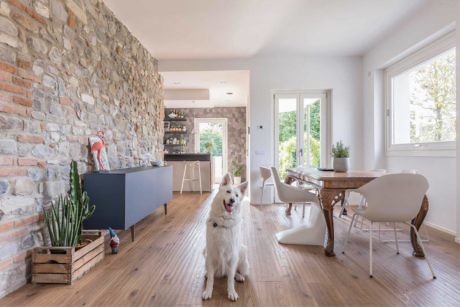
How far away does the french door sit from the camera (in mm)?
5246

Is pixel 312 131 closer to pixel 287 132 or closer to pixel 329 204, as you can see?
pixel 287 132

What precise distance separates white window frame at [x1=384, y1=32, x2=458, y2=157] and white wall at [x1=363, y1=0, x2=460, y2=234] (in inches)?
3.2

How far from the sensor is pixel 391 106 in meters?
4.43

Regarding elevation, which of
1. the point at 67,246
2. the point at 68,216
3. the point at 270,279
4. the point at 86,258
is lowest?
the point at 270,279

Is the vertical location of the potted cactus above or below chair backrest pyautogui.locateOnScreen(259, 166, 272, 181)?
below

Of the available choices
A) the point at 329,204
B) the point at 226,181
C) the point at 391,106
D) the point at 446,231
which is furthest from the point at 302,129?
the point at 226,181

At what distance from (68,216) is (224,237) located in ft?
4.15

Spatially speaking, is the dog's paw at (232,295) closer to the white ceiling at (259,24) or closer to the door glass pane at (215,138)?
the white ceiling at (259,24)

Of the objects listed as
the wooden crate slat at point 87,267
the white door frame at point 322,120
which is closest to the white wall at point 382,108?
the white door frame at point 322,120

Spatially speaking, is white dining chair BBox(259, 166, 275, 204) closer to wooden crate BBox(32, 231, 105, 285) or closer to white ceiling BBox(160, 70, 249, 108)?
white ceiling BBox(160, 70, 249, 108)

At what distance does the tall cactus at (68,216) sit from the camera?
2082 millimetres

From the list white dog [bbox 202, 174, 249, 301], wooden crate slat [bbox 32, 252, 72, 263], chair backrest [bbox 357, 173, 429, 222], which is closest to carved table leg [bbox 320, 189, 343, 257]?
chair backrest [bbox 357, 173, 429, 222]

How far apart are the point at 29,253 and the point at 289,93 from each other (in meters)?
4.61

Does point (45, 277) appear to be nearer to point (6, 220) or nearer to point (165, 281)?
point (6, 220)
